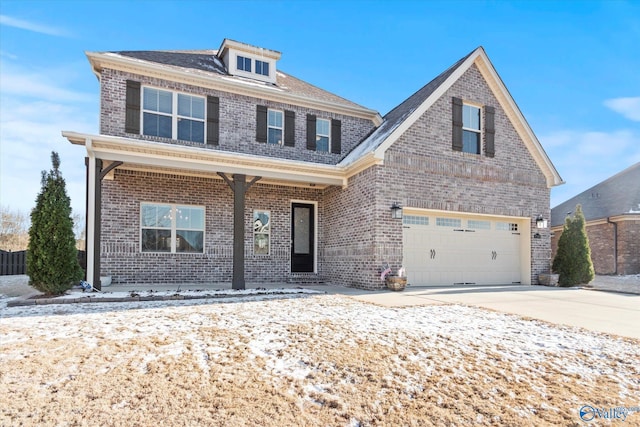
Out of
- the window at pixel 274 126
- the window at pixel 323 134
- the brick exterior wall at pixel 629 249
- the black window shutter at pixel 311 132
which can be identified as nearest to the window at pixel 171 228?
the window at pixel 274 126

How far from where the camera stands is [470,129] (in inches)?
441

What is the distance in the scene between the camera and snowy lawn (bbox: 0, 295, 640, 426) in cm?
263

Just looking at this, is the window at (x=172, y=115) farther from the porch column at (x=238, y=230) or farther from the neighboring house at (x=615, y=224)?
the neighboring house at (x=615, y=224)

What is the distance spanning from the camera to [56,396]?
9.02 ft

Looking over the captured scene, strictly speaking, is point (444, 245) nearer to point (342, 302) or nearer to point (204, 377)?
point (342, 302)

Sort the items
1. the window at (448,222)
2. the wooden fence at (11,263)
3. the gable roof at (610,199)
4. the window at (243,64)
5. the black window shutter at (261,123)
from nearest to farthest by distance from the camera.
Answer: the window at (448,222) → the black window shutter at (261,123) → the window at (243,64) → the wooden fence at (11,263) → the gable roof at (610,199)

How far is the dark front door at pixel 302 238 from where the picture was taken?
12.1 meters

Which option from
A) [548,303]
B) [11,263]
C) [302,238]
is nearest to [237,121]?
[302,238]

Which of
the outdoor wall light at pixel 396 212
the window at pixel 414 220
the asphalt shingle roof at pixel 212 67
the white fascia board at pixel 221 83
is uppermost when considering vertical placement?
the asphalt shingle roof at pixel 212 67

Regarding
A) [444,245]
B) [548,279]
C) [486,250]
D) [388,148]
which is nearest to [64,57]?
[388,148]

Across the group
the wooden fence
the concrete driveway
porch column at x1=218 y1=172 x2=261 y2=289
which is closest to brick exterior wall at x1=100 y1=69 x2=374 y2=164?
porch column at x1=218 y1=172 x2=261 y2=289

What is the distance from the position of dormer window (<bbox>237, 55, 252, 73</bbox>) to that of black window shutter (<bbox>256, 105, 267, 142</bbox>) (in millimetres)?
1717

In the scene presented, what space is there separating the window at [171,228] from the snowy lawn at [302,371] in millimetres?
5238

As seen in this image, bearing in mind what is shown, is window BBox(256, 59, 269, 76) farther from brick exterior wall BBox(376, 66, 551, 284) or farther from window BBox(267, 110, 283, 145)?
brick exterior wall BBox(376, 66, 551, 284)
